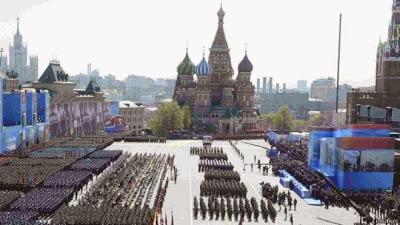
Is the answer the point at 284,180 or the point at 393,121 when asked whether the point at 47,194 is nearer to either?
the point at 284,180

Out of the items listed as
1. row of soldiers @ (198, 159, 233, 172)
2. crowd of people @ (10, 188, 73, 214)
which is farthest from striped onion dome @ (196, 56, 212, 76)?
crowd of people @ (10, 188, 73, 214)

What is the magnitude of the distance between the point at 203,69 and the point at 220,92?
4157mm

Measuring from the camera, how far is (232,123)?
7125 cm

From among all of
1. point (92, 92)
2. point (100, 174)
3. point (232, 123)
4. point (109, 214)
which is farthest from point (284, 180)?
point (92, 92)

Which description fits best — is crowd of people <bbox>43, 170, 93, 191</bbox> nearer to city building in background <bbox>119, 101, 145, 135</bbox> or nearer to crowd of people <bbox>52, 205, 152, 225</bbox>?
crowd of people <bbox>52, 205, 152, 225</bbox>

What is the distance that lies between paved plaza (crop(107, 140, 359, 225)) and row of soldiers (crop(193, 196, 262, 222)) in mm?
415

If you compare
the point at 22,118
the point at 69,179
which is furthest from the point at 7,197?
the point at 22,118

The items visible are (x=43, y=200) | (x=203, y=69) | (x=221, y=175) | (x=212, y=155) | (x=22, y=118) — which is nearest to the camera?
(x=43, y=200)

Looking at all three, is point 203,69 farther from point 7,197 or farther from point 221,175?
point 7,197

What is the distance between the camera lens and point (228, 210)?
26609 mm

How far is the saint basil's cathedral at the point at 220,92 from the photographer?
72062 mm

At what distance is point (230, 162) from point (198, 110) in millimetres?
28766

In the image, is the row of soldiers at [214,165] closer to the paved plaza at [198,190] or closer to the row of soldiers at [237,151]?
the paved plaza at [198,190]

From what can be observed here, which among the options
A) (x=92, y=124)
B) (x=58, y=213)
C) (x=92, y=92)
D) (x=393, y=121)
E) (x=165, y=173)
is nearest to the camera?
(x=58, y=213)
